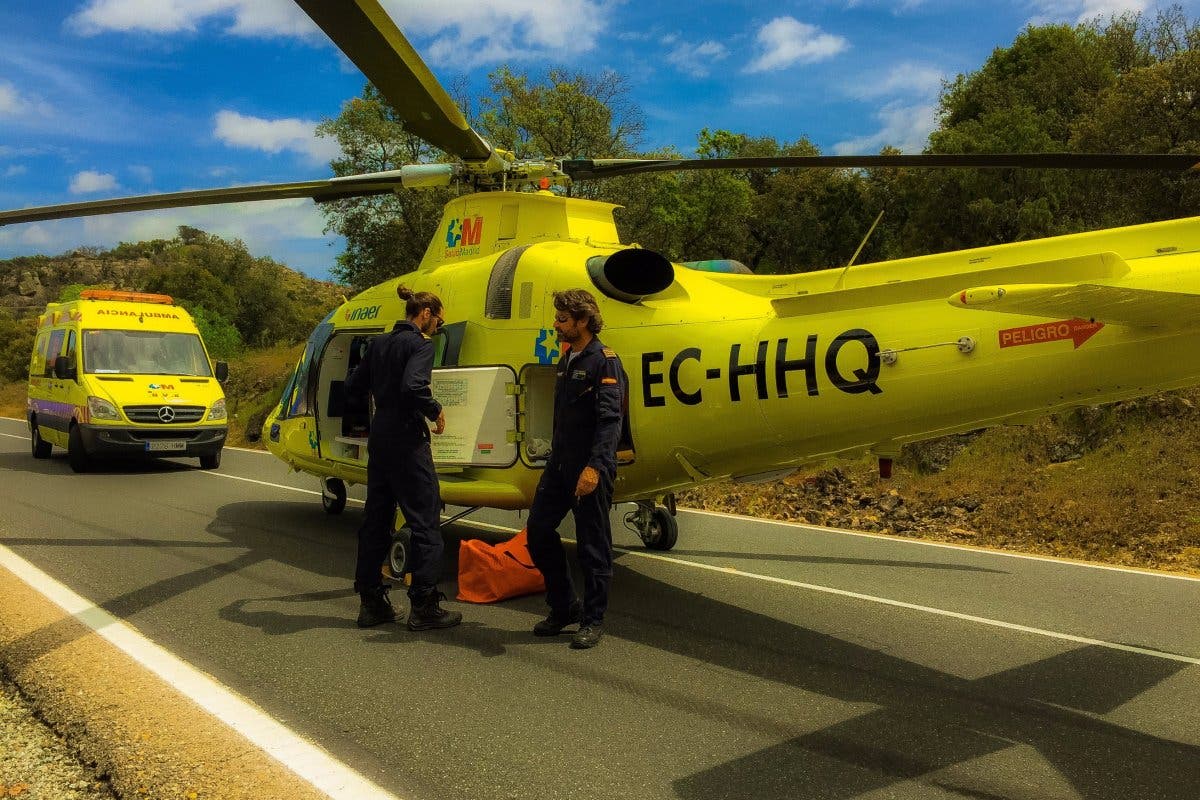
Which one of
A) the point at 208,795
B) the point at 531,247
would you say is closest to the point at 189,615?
the point at 208,795

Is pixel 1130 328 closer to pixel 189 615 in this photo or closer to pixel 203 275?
pixel 189 615

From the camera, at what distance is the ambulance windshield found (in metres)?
14.1

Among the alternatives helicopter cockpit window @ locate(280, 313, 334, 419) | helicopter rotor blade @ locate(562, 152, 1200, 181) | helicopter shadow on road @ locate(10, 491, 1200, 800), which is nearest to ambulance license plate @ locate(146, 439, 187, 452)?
helicopter cockpit window @ locate(280, 313, 334, 419)

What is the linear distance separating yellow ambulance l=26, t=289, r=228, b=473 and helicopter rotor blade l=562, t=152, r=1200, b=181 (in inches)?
357

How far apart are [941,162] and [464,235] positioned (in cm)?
395

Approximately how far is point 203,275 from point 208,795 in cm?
5722

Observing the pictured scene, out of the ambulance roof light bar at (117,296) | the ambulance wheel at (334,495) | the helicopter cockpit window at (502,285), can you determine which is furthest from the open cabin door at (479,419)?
the ambulance roof light bar at (117,296)

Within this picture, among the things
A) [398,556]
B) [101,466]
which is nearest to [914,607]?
[398,556]

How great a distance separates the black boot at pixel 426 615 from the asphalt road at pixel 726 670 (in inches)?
4.4

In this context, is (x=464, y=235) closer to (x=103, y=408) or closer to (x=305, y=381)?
(x=305, y=381)

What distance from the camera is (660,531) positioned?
7887mm

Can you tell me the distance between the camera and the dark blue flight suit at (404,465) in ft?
17.6

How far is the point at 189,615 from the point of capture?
557 centimetres

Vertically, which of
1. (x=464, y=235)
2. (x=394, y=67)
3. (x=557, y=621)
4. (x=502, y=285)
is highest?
(x=394, y=67)
